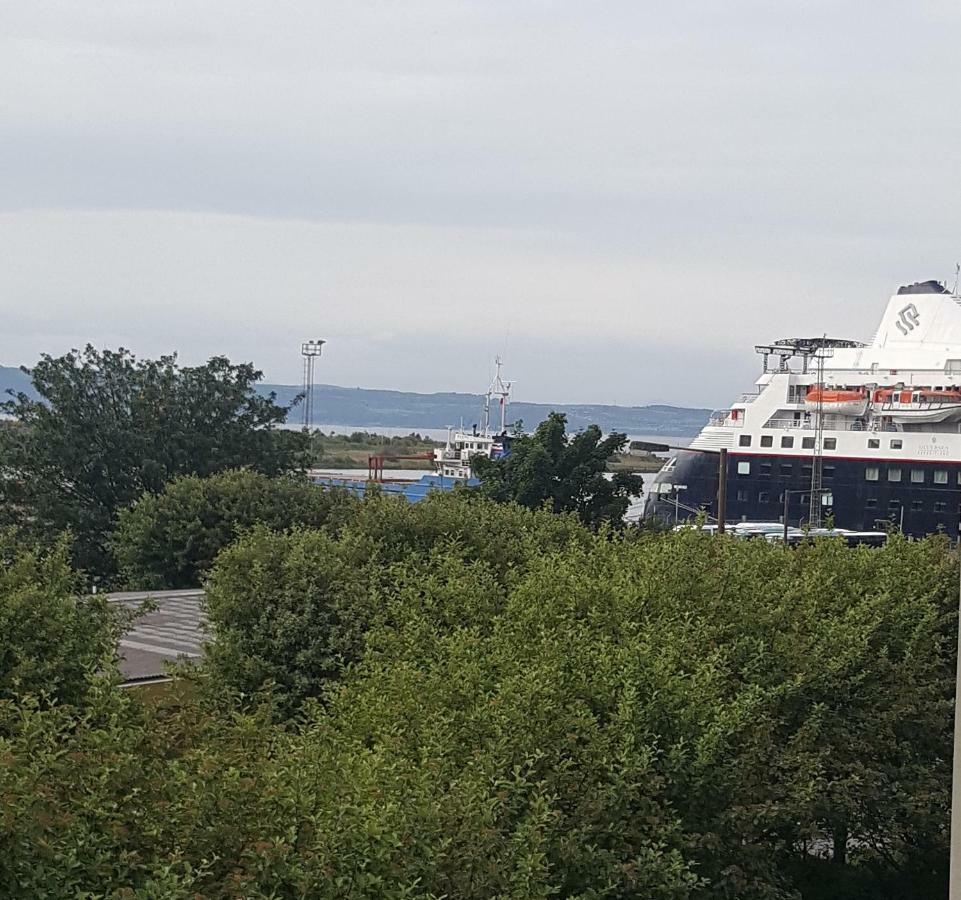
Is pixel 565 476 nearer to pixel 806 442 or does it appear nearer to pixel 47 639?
pixel 806 442

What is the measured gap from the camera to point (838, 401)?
4675 cm

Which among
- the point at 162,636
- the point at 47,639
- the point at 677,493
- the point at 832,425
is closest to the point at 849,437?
the point at 832,425

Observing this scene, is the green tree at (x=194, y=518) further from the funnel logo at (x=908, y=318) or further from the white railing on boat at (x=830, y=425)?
the funnel logo at (x=908, y=318)

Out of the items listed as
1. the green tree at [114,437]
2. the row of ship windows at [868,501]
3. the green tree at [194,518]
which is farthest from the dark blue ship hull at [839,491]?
the green tree at [194,518]

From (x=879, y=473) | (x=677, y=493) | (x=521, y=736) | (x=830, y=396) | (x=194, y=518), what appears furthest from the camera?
(x=677, y=493)

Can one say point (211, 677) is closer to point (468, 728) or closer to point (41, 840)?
point (468, 728)

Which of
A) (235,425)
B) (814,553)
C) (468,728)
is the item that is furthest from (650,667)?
(235,425)

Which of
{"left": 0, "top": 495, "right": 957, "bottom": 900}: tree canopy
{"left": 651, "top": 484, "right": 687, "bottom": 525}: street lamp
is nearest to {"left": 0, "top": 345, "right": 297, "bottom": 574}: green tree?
{"left": 651, "top": 484, "right": 687, "bottom": 525}: street lamp

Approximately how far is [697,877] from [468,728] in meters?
1.42

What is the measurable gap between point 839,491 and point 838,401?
310 cm

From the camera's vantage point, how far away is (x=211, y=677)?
37.2 feet

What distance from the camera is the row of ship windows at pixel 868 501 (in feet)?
148

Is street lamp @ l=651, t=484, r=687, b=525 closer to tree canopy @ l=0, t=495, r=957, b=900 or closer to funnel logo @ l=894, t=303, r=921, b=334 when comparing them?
funnel logo @ l=894, t=303, r=921, b=334

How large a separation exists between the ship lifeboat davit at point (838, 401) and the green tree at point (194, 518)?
24.5 m
